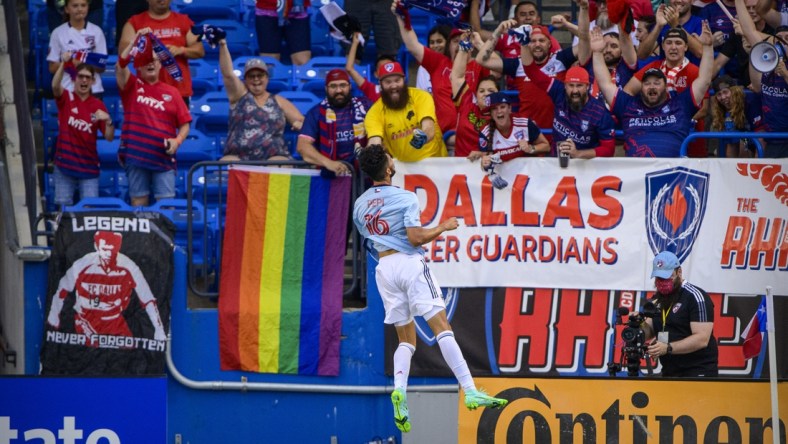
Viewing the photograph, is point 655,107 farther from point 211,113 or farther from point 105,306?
point 105,306

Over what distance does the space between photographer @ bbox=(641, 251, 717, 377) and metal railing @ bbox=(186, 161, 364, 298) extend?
2883 millimetres

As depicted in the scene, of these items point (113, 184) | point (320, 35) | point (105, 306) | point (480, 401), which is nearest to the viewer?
point (480, 401)

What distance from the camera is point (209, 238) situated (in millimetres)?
12945

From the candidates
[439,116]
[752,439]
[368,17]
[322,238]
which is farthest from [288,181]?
[752,439]

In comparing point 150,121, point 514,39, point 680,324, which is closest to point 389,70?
point 514,39

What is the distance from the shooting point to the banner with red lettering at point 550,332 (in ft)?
40.4

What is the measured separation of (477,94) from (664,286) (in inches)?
104

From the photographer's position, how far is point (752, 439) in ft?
34.1

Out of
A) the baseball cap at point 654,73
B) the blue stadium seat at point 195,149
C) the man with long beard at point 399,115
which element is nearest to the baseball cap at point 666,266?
the baseball cap at point 654,73

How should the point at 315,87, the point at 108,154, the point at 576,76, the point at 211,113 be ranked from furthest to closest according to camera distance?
the point at 315,87, the point at 211,113, the point at 108,154, the point at 576,76

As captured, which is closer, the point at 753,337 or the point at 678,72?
the point at 753,337

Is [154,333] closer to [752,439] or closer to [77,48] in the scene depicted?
[77,48]

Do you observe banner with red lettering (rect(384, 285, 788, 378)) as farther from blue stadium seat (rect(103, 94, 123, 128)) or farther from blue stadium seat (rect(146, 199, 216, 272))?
blue stadium seat (rect(103, 94, 123, 128))

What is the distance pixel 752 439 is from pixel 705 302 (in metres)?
1.24
